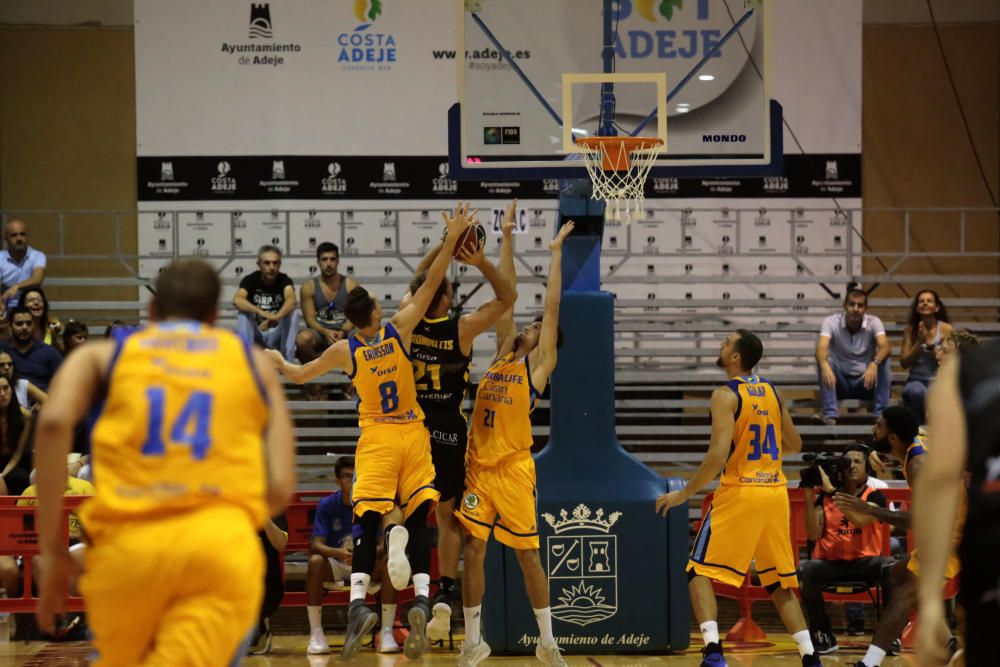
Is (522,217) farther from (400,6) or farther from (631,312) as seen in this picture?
(400,6)

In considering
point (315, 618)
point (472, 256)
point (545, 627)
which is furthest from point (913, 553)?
point (315, 618)

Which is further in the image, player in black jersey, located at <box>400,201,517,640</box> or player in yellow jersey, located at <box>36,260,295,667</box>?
player in black jersey, located at <box>400,201,517,640</box>

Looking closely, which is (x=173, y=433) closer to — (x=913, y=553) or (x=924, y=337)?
(x=913, y=553)

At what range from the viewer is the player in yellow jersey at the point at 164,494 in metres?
3.57

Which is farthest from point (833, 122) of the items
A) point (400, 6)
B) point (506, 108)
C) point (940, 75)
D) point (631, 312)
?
point (506, 108)

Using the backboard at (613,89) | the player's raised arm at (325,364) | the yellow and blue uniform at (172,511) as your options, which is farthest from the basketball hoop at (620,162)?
the yellow and blue uniform at (172,511)

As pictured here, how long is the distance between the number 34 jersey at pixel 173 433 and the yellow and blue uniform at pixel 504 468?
436cm

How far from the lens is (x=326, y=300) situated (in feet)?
43.1

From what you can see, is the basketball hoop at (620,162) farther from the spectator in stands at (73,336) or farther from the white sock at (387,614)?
the spectator in stands at (73,336)

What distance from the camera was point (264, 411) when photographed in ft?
12.6

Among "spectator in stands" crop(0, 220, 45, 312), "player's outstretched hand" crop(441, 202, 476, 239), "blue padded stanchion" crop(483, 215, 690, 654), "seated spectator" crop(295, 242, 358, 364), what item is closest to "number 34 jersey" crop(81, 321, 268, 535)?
"player's outstretched hand" crop(441, 202, 476, 239)

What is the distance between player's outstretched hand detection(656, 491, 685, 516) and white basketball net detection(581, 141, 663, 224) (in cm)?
194

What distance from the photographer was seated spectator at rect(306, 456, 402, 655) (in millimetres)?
8961

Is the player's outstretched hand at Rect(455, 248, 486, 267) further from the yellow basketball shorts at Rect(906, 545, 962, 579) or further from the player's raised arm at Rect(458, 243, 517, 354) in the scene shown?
the yellow basketball shorts at Rect(906, 545, 962, 579)
